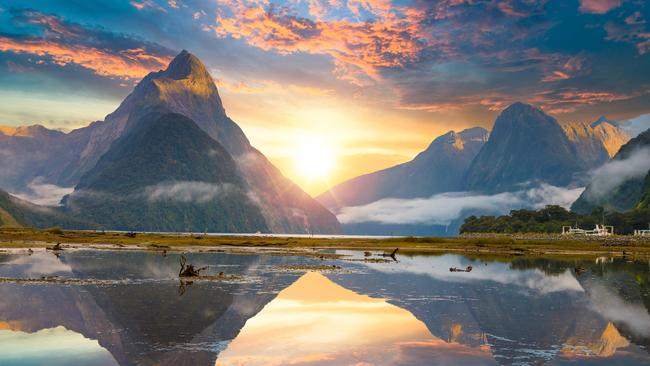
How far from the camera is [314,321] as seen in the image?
40281 mm

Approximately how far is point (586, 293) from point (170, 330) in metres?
45.8

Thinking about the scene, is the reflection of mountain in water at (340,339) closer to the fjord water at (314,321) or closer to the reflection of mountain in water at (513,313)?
the fjord water at (314,321)

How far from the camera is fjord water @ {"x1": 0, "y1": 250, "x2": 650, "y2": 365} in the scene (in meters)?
28.8

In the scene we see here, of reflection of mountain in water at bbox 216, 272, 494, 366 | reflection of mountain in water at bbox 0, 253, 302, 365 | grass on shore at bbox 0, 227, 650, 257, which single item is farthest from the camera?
grass on shore at bbox 0, 227, 650, 257

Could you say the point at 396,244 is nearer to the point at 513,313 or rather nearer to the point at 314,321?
the point at 513,313

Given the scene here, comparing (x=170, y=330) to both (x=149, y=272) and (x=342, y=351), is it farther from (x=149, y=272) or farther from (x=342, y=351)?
(x=149, y=272)

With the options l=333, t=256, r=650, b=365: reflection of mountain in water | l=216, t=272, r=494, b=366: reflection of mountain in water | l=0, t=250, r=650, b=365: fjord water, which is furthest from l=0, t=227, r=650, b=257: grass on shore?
l=216, t=272, r=494, b=366: reflection of mountain in water

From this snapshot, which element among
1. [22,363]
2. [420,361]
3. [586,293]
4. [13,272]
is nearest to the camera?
[22,363]

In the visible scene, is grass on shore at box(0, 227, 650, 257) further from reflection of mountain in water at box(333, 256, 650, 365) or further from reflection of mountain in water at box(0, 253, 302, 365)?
reflection of mountain in water at box(0, 253, 302, 365)

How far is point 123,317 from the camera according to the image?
37.8 metres

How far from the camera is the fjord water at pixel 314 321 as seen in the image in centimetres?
2878

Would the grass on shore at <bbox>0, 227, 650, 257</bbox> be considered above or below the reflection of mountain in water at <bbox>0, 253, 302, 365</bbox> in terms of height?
above

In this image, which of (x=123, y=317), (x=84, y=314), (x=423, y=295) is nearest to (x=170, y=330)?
(x=123, y=317)

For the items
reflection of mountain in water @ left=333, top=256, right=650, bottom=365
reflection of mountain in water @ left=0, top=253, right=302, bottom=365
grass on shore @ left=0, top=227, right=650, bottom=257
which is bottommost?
reflection of mountain in water @ left=333, top=256, right=650, bottom=365
